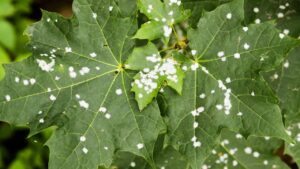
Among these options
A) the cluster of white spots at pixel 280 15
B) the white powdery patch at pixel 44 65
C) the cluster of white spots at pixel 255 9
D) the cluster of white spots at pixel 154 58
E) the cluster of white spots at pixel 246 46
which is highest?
the cluster of white spots at pixel 255 9

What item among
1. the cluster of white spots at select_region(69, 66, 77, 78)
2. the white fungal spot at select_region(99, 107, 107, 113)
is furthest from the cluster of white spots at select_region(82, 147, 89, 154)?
the cluster of white spots at select_region(69, 66, 77, 78)

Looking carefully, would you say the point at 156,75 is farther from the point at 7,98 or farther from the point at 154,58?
the point at 7,98

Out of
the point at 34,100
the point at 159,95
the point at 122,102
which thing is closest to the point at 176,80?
the point at 159,95

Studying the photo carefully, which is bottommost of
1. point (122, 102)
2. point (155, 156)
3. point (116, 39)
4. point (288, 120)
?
point (155, 156)

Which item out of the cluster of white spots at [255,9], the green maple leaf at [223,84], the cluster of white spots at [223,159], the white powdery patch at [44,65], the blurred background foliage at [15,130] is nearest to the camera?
the green maple leaf at [223,84]

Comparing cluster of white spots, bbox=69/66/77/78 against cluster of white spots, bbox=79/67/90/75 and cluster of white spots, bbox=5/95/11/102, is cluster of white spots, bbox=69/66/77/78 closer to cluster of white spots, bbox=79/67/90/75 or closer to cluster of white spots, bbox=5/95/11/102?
cluster of white spots, bbox=79/67/90/75

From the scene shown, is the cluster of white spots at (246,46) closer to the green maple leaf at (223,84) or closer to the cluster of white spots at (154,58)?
the green maple leaf at (223,84)

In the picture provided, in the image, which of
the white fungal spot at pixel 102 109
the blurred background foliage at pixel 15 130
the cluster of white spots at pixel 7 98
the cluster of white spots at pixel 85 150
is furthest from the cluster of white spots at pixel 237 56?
the blurred background foliage at pixel 15 130

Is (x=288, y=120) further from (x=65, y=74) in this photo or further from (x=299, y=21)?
(x=65, y=74)
